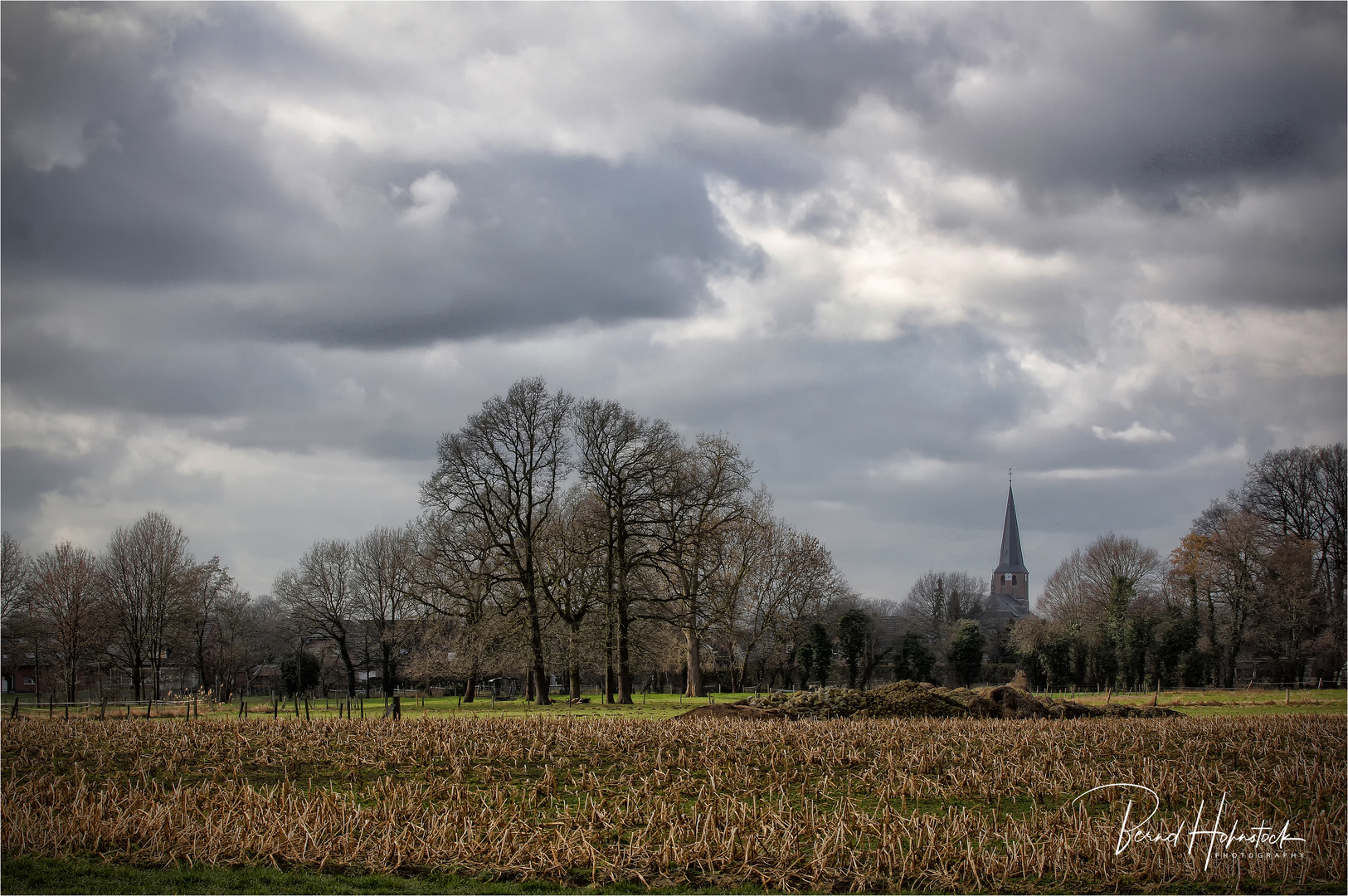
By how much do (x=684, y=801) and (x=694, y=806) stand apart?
1.13 metres

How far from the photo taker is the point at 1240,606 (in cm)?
5559

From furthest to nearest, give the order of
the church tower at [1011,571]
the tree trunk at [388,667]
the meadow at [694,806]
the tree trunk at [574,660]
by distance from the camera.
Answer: the church tower at [1011,571] < the tree trunk at [388,667] < the tree trunk at [574,660] < the meadow at [694,806]

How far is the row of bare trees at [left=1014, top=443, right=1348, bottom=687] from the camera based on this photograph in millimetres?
53156

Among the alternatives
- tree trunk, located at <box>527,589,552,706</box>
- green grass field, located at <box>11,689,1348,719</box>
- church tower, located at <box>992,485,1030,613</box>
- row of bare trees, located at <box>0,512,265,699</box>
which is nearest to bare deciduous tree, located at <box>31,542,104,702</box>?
row of bare trees, located at <box>0,512,265,699</box>

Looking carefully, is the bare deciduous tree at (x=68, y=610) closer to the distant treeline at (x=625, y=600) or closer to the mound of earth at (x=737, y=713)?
the distant treeline at (x=625, y=600)

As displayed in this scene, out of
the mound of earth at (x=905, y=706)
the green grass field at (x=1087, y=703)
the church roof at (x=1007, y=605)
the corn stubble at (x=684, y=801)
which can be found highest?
the corn stubble at (x=684, y=801)

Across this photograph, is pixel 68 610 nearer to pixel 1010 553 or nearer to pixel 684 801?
pixel 684 801

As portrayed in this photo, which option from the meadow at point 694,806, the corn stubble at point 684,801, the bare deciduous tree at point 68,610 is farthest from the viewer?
the bare deciduous tree at point 68,610

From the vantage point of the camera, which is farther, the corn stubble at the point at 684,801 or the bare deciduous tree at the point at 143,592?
the bare deciduous tree at the point at 143,592

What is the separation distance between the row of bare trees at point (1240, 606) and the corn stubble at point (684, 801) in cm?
3666

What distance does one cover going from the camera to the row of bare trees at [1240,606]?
53156 millimetres

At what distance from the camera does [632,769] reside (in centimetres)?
1617

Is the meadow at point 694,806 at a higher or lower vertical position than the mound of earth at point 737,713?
higher

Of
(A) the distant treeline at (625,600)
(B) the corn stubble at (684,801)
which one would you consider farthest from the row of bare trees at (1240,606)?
(B) the corn stubble at (684,801)
